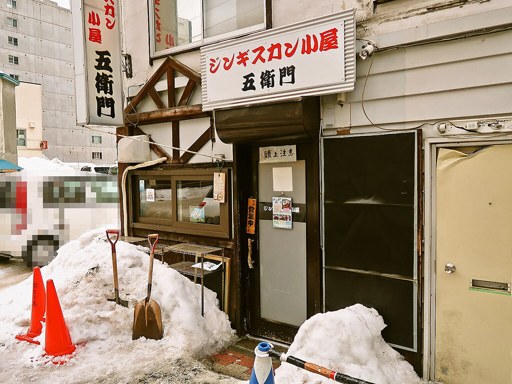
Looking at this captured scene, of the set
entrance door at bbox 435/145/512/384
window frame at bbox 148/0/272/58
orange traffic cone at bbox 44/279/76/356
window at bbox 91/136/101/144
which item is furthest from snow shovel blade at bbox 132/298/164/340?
window at bbox 91/136/101/144

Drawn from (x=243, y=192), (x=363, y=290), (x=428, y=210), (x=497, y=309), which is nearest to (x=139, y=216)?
(x=243, y=192)

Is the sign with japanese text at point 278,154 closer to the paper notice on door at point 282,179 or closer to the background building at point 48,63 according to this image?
the paper notice on door at point 282,179

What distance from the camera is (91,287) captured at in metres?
6.04

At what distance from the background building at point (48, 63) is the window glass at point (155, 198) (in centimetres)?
3448

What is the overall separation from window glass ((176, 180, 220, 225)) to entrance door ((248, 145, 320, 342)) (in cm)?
87

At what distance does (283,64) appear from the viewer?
496 centimetres

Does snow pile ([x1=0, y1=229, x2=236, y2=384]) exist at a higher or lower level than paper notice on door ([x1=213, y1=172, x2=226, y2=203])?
lower

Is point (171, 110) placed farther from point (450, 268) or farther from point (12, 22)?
point (12, 22)

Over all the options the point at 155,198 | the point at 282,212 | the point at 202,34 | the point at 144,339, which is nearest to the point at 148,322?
the point at 144,339

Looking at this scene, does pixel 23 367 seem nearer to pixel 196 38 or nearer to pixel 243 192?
pixel 243 192

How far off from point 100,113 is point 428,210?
17.0 feet

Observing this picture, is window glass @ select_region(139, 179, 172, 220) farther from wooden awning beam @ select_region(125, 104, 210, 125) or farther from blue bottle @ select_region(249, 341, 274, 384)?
blue bottle @ select_region(249, 341, 274, 384)

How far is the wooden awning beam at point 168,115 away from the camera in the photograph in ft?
21.3

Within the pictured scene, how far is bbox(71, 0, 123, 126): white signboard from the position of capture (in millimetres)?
6148
